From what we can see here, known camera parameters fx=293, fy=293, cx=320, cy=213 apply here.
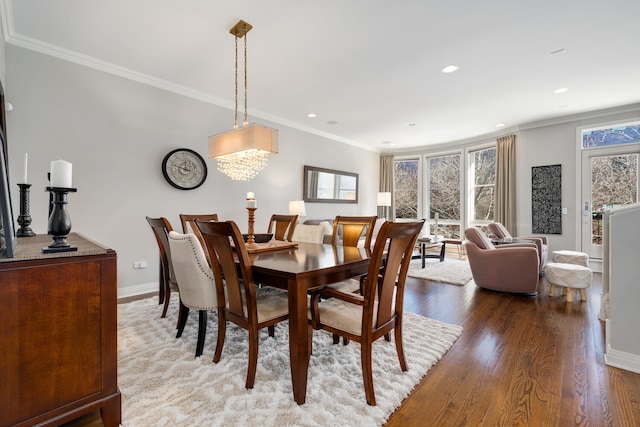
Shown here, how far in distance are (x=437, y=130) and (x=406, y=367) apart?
5275mm

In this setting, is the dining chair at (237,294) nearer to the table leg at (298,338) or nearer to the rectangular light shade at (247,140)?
the table leg at (298,338)

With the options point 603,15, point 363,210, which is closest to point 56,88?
point 603,15

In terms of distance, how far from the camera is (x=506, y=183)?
19.4 feet

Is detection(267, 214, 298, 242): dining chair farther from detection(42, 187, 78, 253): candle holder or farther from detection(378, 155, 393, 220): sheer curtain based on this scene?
detection(378, 155, 393, 220): sheer curtain

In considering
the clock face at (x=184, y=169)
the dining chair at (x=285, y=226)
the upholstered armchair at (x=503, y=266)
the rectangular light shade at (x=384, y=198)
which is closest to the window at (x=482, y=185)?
the rectangular light shade at (x=384, y=198)

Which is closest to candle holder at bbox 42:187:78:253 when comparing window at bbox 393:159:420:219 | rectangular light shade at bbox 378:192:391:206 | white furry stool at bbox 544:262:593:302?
white furry stool at bbox 544:262:593:302

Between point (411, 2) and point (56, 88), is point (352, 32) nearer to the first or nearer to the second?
point (411, 2)

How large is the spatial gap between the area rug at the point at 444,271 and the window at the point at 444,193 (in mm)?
1619

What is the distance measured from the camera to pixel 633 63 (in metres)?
3.32

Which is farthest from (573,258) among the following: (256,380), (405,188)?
(256,380)

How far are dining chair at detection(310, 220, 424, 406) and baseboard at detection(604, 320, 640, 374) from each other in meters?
1.44

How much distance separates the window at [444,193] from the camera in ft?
23.1

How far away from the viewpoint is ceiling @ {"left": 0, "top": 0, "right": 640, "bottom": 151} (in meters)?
2.41

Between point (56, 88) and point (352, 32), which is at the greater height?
point (352, 32)
